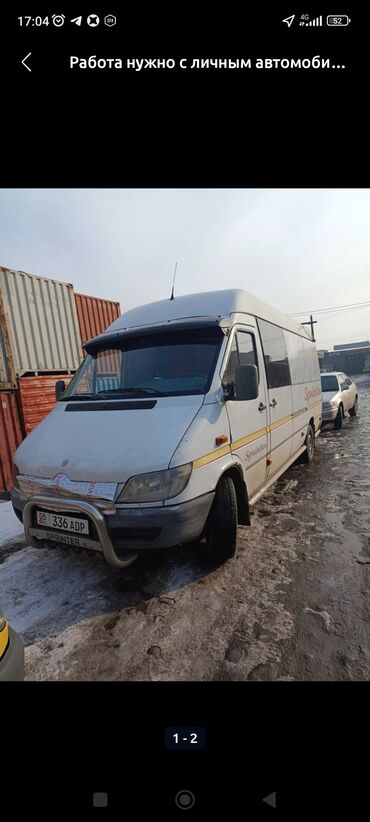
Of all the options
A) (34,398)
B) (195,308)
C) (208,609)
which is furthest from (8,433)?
(208,609)

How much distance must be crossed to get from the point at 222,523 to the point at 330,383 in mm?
Result: 9002

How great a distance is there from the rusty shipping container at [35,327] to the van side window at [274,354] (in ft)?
16.5

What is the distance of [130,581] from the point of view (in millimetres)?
3045

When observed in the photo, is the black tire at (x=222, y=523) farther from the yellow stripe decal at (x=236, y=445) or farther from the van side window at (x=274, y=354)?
the van side window at (x=274, y=354)

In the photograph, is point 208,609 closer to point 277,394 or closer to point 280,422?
point 280,422

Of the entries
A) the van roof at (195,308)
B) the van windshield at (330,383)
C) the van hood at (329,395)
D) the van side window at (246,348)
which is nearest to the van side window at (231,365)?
the van side window at (246,348)

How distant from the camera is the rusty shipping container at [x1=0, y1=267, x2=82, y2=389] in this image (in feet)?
22.3

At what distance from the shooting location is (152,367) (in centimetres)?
346

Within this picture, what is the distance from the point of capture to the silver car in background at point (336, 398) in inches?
379

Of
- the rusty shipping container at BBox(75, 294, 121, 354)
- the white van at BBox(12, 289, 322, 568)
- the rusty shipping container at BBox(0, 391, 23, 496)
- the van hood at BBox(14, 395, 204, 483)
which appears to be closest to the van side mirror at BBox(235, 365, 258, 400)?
the white van at BBox(12, 289, 322, 568)
